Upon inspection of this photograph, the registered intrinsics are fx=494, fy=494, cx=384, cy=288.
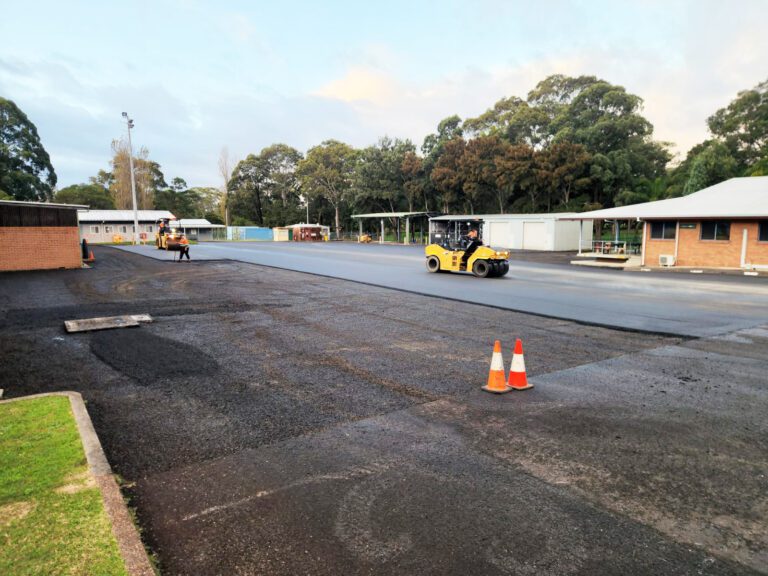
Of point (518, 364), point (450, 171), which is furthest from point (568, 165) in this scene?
point (518, 364)

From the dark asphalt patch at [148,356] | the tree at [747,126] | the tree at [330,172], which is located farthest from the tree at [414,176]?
the dark asphalt patch at [148,356]

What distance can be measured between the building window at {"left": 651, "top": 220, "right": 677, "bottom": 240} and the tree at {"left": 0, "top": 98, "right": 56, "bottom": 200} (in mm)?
62352

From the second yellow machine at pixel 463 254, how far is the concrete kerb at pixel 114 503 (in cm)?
1555

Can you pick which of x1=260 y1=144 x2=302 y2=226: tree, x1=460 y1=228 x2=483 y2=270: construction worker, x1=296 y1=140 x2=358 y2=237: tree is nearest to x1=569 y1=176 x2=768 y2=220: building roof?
x1=460 y1=228 x2=483 y2=270: construction worker

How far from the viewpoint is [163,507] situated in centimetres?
344

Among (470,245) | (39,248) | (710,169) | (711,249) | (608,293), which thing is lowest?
(608,293)

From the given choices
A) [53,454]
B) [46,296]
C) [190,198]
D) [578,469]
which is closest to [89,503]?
[53,454]

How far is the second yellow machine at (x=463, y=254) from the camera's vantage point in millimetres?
18844

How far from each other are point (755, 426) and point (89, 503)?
233 inches

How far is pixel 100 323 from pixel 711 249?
26278 mm

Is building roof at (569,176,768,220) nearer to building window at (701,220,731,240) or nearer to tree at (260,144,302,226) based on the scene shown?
building window at (701,220,731,240)

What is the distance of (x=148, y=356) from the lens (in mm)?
7473

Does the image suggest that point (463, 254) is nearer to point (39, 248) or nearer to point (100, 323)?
point (100, 323)

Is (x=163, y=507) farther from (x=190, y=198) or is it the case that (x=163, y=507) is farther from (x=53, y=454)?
(x=190, y=198)
